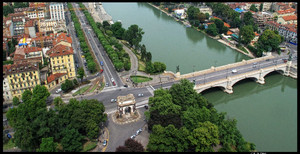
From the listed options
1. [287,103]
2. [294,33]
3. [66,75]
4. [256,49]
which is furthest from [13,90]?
[294,33]

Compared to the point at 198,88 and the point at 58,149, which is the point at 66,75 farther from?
the point at 198,88

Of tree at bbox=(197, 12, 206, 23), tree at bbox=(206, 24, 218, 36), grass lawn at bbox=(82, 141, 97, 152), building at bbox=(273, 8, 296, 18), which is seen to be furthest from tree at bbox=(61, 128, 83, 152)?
building at bbox=(273, 8, 296, 18)

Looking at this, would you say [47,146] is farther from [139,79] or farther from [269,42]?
[269,42]

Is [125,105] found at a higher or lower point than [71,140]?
higher

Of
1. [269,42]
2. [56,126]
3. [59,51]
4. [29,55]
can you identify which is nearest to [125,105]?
[56,126]

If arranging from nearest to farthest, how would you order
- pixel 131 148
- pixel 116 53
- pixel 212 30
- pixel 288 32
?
pixel 131 148, pixel 116 53, pixel 288 32, pixel 212 30

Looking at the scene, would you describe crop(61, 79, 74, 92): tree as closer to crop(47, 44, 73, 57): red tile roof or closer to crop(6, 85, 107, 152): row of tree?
crop(47, 44, 73, 57): red tile roof
